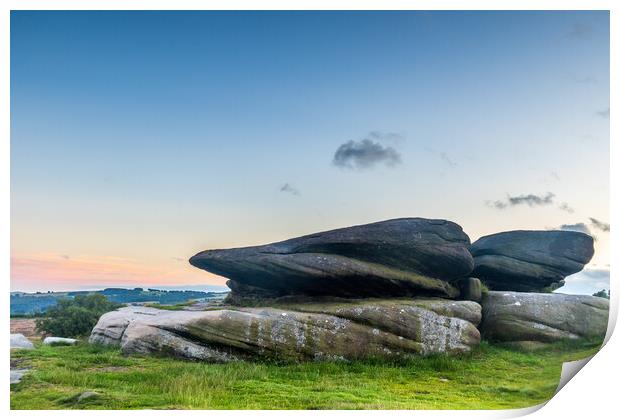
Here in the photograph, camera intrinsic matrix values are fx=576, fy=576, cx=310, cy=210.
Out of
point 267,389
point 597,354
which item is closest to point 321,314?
point 267,389

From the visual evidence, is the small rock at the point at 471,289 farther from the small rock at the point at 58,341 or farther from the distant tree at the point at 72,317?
the small rock at the point at 58,341

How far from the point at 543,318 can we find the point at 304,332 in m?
7.71

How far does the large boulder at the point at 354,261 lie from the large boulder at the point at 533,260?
2.99 metres

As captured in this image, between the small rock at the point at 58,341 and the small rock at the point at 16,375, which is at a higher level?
the small rock at the point at 58,341

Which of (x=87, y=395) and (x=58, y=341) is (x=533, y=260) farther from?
(x=58, y=341)

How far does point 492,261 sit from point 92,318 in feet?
44.9

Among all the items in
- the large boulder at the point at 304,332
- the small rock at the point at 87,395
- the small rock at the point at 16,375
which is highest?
the large boulder at the point at 304,332

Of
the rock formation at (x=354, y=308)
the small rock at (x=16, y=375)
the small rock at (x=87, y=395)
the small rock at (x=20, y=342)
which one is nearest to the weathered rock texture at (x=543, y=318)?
the rock formation at (x=354, y=308)

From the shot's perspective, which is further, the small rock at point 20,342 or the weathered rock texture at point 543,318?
the weathered rock texture at point 543,318

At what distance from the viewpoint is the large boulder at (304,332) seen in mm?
14953

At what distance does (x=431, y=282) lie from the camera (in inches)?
695

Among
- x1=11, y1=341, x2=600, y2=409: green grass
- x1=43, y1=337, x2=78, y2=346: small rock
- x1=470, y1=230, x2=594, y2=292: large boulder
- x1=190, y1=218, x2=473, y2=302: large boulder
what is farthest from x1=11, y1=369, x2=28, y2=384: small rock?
x1=470, y1=230, x2=594, y2=292: large boulder

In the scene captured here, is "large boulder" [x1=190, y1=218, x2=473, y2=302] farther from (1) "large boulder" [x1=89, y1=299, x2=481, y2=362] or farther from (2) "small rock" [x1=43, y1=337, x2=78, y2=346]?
→ (2) "small rock" [x1=43, y1=337, x2=78, y2=346]

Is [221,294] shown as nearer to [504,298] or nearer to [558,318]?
[504,298]
